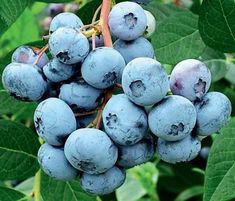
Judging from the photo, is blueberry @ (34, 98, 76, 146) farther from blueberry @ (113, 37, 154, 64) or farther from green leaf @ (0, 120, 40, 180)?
green leaf @ (0, 120, 40, 180)

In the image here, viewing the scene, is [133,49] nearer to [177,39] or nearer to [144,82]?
[144,82]

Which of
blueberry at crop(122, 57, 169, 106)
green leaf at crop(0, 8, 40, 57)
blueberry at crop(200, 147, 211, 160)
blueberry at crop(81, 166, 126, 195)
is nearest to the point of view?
blueberry at crop(122, 57, 169, 106)

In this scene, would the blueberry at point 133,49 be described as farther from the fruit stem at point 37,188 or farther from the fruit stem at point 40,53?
the fruit stem at point 37,188

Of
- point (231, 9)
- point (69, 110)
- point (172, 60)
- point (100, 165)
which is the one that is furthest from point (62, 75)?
point (172, 60)

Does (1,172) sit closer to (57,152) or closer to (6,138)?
(6,138)

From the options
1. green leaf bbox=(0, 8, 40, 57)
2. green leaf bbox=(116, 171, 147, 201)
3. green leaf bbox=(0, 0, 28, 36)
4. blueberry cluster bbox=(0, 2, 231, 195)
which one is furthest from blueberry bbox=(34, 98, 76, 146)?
green leaf bbox=(0, 8, 40, 57)

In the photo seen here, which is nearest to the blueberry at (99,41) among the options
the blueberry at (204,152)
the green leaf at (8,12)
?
the green leaf at (8,12)
